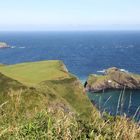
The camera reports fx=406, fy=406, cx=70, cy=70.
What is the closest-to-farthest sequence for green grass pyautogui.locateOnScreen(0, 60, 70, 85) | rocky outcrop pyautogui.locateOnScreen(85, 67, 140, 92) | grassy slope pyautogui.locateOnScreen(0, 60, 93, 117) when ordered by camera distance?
grassy slope pyautogui.locateOnScreen(0, 60, 93, 117) → green grass pyautogui.locateOnScreen(0, 60, 70, 85) → rocky outcrop pyautogui.locateOnScreen(85, 67, 140, 92)

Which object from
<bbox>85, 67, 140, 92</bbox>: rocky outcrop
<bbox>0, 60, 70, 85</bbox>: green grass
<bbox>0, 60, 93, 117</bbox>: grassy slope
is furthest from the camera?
<bbox>85, 67, 140, 92</bbox>: rocky outcrop

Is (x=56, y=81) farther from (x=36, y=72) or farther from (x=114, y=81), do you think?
(x=114, y=81)

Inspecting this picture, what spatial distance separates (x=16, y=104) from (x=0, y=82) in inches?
1579

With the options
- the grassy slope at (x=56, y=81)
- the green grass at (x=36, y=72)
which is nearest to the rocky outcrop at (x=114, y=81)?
the green grass at (x=36, y=72)

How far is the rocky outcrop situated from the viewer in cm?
10556

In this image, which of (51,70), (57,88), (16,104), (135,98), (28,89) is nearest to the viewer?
(16,104)

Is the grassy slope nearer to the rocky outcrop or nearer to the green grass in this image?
the green grass

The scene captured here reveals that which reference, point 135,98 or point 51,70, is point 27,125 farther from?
point 135,98

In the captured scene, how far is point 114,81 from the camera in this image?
362 feet

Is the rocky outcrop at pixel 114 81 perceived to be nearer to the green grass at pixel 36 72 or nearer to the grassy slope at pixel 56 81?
the green grass at pixel 36 72

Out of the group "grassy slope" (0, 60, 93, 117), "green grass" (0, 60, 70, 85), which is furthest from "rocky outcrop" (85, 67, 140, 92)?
"grassy slope" (0, 60, 93, 117)

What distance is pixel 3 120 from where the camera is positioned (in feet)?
38.0

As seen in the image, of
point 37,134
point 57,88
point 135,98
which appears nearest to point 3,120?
point 37,134

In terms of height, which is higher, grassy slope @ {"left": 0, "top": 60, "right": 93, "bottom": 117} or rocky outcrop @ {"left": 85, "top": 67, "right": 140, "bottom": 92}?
grassy slope @ {"left": 0, "top": 60, "right": 93, "bottom": 117}
